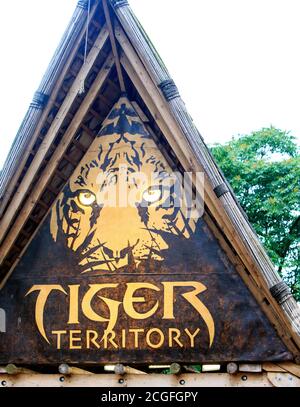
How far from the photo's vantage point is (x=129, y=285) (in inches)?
184

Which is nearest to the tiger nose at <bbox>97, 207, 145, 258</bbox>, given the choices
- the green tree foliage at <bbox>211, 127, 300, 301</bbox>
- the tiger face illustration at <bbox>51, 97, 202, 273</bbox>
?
the tiger face illustration at <bbox>51, 97, 202, 273</bbox>

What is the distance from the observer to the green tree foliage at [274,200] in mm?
12625

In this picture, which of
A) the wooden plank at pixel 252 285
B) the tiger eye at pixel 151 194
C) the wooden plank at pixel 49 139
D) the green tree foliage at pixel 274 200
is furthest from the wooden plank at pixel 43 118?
the green tree foliage at pixel 274 200

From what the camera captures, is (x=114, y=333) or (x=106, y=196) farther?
(x=106, y=196)

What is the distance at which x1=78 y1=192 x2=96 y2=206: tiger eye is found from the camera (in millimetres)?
4918

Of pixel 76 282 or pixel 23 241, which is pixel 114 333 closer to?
pixel 76 282

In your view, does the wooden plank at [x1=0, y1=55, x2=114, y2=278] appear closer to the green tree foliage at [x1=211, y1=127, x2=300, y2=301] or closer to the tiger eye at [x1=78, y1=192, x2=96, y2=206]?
the tiger eye at [x1=78, y1=192, x2=96, y2=206]

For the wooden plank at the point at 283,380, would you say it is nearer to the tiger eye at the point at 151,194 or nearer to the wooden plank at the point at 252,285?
the wooden plank at the point at 252,285

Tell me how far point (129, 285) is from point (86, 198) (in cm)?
76

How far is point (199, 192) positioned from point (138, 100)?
1018 millimetres

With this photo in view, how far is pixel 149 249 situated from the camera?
4.75m

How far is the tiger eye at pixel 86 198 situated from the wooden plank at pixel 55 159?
11.2 inches

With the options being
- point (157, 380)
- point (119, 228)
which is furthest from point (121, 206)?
point (157, 380)
